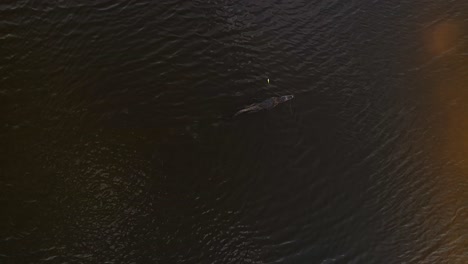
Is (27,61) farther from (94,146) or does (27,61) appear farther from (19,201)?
(19,201)

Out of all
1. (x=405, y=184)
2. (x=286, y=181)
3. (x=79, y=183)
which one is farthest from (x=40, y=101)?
(x=405, y=184)

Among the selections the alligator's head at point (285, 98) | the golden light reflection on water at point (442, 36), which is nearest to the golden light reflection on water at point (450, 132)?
the golden light reflection on water at point (442, 36)

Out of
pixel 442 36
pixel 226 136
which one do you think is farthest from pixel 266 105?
pixel 442 36

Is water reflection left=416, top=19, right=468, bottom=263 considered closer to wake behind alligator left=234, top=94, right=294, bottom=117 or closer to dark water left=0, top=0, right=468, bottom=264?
dark water left=0, top=0, right=468, bottom=264

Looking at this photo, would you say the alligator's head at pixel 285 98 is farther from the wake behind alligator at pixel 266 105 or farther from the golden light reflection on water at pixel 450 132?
the golden light reflection on water at pixel 450 132

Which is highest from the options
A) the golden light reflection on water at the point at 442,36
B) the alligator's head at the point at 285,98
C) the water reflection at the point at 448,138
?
the alligator's head at the point at 285,98
